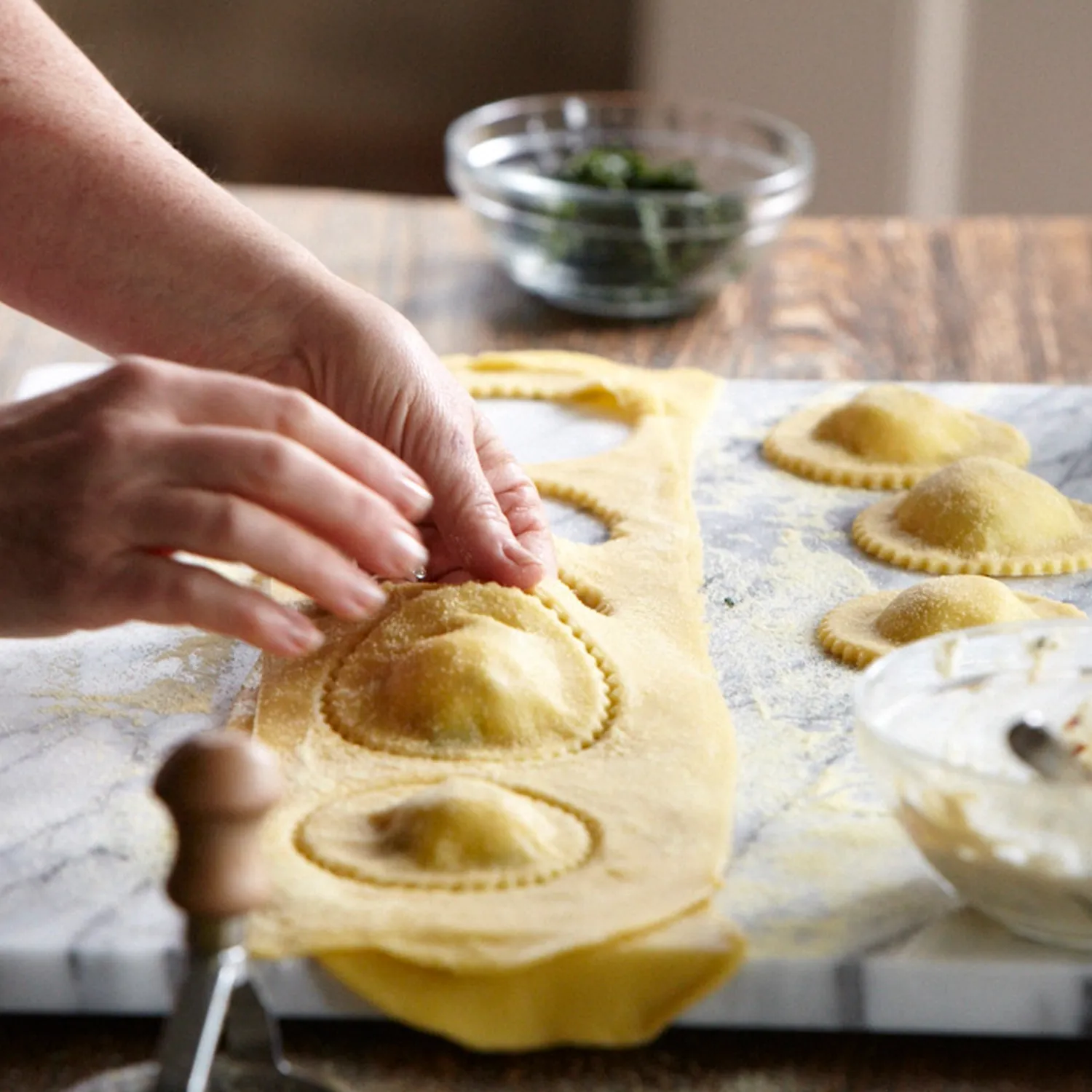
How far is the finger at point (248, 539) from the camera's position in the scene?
133 centimetres

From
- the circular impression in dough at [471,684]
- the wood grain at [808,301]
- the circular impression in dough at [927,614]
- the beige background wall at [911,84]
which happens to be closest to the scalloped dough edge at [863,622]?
the circular impression in dough at [927,614]

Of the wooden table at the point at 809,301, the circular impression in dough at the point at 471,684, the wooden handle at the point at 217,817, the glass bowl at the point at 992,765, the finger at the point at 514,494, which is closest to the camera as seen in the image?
the wooden handle at the point at 217,817

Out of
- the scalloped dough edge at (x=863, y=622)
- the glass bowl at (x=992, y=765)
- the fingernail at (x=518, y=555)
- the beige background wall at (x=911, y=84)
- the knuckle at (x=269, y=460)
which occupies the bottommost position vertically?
the beige background wall at (x=911, y=84)

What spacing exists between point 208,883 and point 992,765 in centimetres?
63

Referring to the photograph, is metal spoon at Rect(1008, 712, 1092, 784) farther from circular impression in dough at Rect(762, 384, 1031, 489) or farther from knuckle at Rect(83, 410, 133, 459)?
circular impression in dough at Rect(762, 384, 1031, 489)

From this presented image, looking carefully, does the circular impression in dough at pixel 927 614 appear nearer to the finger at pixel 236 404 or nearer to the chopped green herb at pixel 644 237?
the finger at pixel 236 404

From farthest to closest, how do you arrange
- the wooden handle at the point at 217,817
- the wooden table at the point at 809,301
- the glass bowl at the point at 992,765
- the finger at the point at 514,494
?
the wooden table at the point at 809,301 < the finger at the point at 514,494 < the glass bowl at the point at 992,765 < the wooden handle at the point at 217,817

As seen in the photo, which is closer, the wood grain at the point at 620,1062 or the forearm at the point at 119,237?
the wood grain at the point at 620,1062

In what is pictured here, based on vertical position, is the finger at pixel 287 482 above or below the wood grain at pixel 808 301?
above

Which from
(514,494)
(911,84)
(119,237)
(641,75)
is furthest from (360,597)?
(641,75)

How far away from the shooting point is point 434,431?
5.86ft

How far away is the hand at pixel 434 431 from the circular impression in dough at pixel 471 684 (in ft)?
0.27

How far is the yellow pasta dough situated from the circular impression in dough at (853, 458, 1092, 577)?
0.82 feet

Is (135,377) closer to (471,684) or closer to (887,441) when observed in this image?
(471,684)
